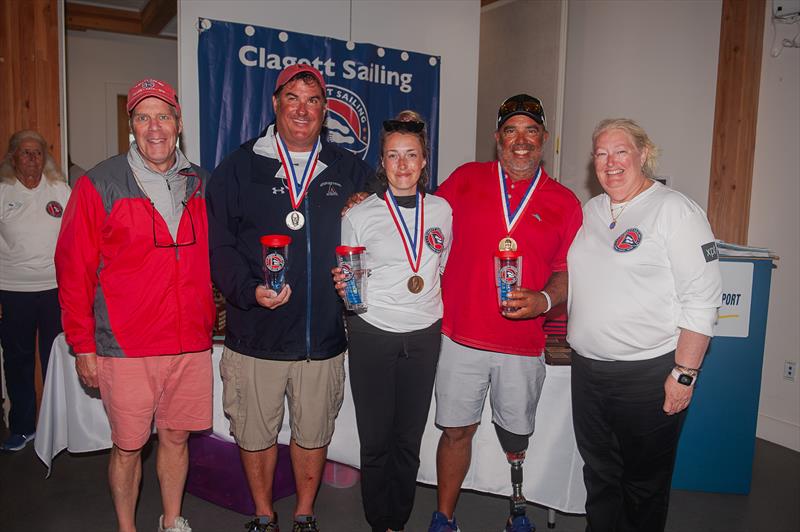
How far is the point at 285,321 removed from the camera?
238 cm

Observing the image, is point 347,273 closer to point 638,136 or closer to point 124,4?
point 638,136

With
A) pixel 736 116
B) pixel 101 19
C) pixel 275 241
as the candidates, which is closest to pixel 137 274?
pixel 275 241

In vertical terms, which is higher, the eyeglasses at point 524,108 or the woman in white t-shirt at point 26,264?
the eyeglasses at point 524,108

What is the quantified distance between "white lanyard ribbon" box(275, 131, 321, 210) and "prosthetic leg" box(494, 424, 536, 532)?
1.32 m

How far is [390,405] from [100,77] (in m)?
7.42

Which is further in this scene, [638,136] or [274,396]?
[274,396]

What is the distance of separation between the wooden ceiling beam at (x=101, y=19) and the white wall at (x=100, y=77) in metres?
0.30

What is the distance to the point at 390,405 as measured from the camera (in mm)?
2404

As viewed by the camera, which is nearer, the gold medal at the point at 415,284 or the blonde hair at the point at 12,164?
the gold medal at the point at 415,284

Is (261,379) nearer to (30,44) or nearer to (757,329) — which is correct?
(757,329)

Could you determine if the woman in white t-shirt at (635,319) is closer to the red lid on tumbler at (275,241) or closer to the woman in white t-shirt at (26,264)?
the red lid on tumbler at (275,241)

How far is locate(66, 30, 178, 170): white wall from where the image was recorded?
777 centimetres

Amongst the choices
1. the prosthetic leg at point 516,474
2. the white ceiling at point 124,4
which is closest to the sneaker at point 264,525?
the prosthetic leg at point 516,474

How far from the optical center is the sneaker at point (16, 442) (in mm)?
3602
